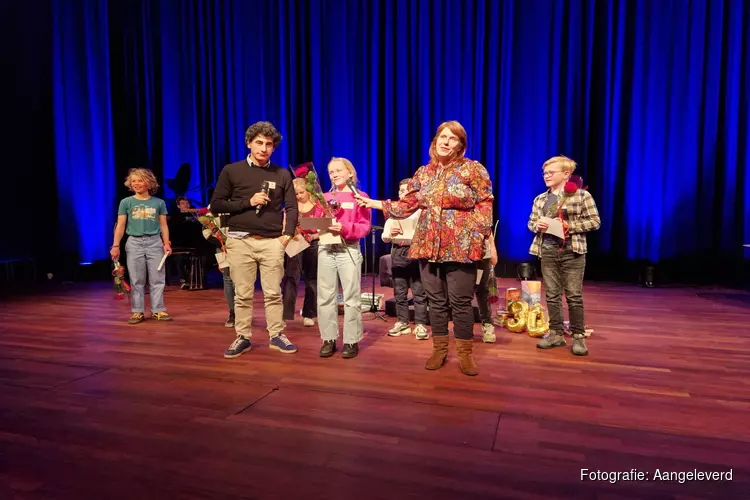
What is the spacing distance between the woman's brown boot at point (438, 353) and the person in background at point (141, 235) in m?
2.59

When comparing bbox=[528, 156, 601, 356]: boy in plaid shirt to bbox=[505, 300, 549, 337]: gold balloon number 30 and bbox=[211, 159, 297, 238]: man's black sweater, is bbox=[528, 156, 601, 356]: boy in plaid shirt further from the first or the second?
bbox=[211, 159, 297, 238]: man's black sweater

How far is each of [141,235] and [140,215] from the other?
172 millimetres

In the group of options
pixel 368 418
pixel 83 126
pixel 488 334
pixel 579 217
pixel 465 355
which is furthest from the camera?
pixel 83 126

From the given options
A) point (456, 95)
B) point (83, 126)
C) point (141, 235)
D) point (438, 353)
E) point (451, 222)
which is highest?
point (456, 95)

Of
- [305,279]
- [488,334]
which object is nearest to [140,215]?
[305,279]

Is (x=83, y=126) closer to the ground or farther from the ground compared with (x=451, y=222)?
farther from the ground

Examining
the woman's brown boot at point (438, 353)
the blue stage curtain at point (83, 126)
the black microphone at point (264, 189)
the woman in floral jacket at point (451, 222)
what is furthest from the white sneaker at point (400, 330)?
the blue stage curtain at point (83, 126)

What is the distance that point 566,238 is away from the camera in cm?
332

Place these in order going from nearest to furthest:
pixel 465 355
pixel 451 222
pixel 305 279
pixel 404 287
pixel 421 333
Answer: pixel 451 222, pixel 465 355, pixel 421 333, pixel 404 287, pixel 305 279

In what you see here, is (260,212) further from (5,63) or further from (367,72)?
(5,63)

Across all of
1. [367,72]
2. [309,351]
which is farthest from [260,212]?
[367,72]

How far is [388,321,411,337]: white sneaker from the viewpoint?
13.2 feet

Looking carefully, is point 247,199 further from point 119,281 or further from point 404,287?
point 119,281

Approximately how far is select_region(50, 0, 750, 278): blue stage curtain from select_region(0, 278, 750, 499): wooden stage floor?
11.9ft
